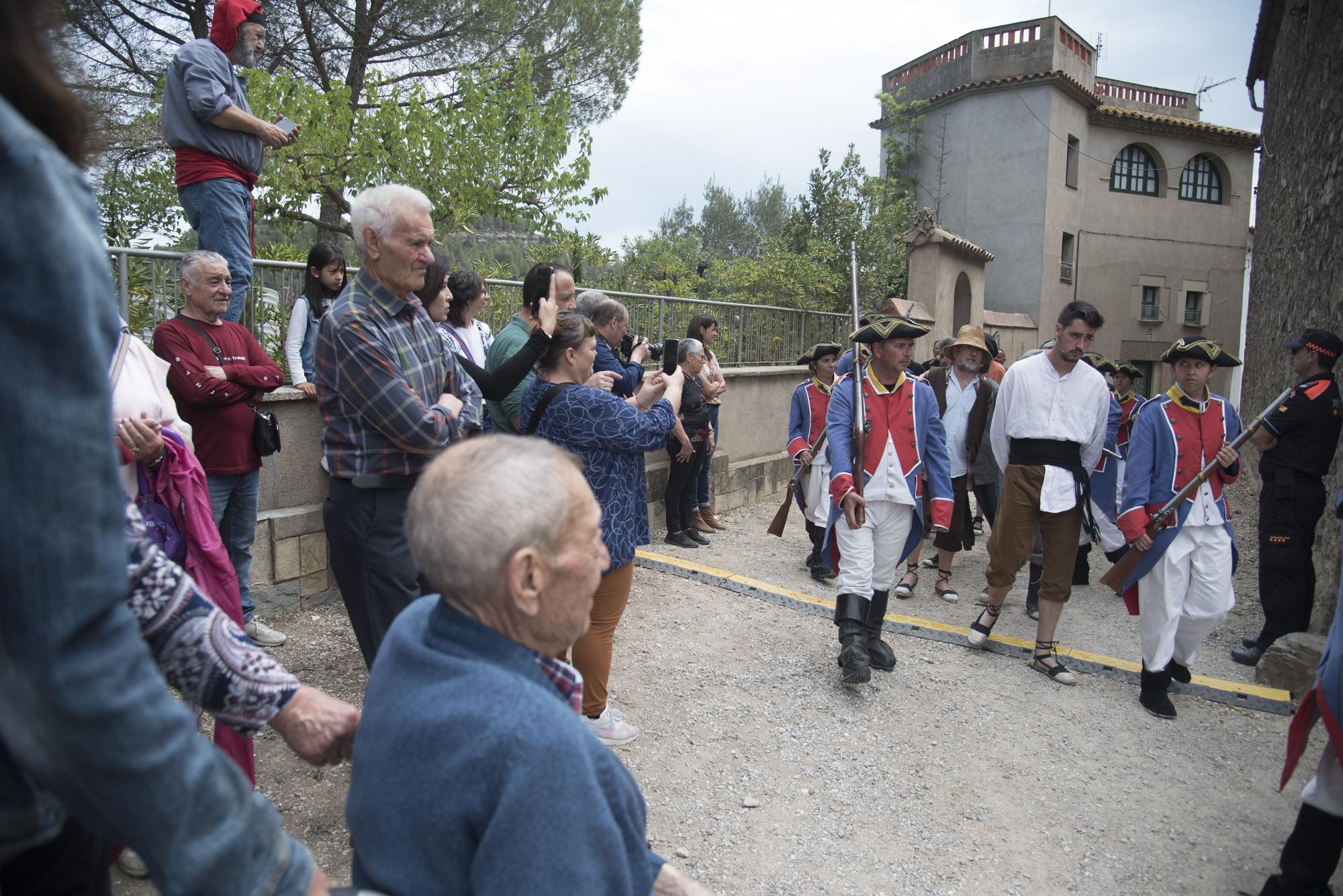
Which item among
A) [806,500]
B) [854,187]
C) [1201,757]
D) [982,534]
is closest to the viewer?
[1201,757]

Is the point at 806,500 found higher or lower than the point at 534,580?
lower

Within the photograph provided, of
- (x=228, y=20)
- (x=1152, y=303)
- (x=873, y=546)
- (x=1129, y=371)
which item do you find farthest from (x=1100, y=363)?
(x=1152, y=303)

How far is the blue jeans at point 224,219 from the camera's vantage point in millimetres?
4395

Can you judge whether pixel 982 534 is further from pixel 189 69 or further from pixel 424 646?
pixel 424 646

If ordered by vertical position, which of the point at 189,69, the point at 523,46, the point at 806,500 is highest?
the point at 523,46

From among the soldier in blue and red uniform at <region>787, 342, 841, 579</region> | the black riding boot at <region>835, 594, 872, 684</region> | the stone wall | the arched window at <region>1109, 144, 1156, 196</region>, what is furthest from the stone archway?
the black riding boot at <region>835, 594, 872, 684</region>

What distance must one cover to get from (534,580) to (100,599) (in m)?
0.60

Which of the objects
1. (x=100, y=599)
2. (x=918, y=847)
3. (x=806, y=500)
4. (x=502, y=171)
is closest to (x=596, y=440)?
(x=918, y=847)

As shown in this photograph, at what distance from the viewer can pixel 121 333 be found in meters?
2.79

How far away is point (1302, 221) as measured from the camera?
29.2ft

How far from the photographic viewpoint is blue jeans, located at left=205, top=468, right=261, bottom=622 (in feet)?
13.6

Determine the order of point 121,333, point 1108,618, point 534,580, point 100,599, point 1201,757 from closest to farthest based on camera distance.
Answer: point 100,599
point 534,580
point 121,333
point 1201,757
point 1108,618

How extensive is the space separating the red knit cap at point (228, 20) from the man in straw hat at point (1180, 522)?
5.42 meters

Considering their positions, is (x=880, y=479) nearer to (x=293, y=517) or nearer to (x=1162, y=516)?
(x=1162, y=516)
